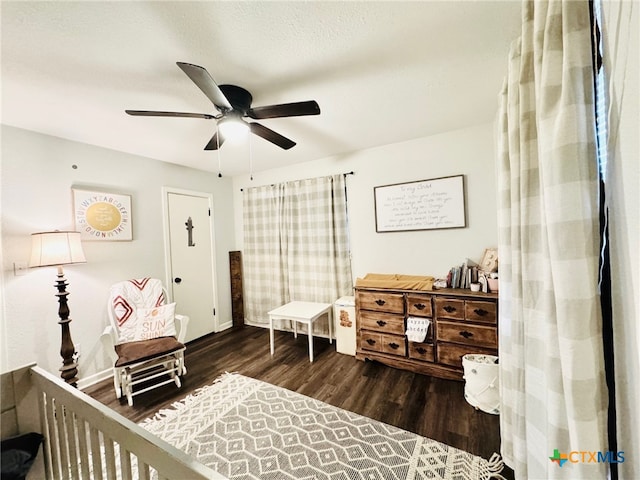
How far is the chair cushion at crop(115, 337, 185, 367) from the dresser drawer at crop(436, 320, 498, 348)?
2.43 meters

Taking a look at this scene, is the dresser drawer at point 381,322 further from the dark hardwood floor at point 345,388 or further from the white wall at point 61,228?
the white wall at point 61,228

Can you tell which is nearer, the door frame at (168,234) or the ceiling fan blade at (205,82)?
the ceiling fan blade at (205,82)

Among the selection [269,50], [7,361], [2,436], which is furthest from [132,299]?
[269,50]

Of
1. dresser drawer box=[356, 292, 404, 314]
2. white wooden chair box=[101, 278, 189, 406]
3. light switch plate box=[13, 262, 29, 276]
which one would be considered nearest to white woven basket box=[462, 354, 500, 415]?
dresser drawer box=[356, 292, 404, 314]

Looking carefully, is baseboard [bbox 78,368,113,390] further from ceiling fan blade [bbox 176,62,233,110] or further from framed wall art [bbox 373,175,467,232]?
framed wall art [bbox 373,175,467,232]

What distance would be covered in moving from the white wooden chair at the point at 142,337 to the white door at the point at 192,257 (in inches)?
19.9

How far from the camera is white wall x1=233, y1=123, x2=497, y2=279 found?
246 cm

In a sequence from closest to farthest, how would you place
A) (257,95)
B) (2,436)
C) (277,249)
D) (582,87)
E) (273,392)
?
1. (582,87)
2. (2,436)
3. (257,95)
4. (273,392)
5. (277,249)

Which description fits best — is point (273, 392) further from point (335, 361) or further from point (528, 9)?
point (528, 9)

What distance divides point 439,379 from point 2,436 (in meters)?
2.83

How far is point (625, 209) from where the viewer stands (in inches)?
23.4

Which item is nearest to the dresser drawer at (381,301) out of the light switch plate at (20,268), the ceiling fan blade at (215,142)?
the ceiling fan blade at (215,142)

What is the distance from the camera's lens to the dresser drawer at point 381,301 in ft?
8.02

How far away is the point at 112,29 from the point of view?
1153 millimetres
